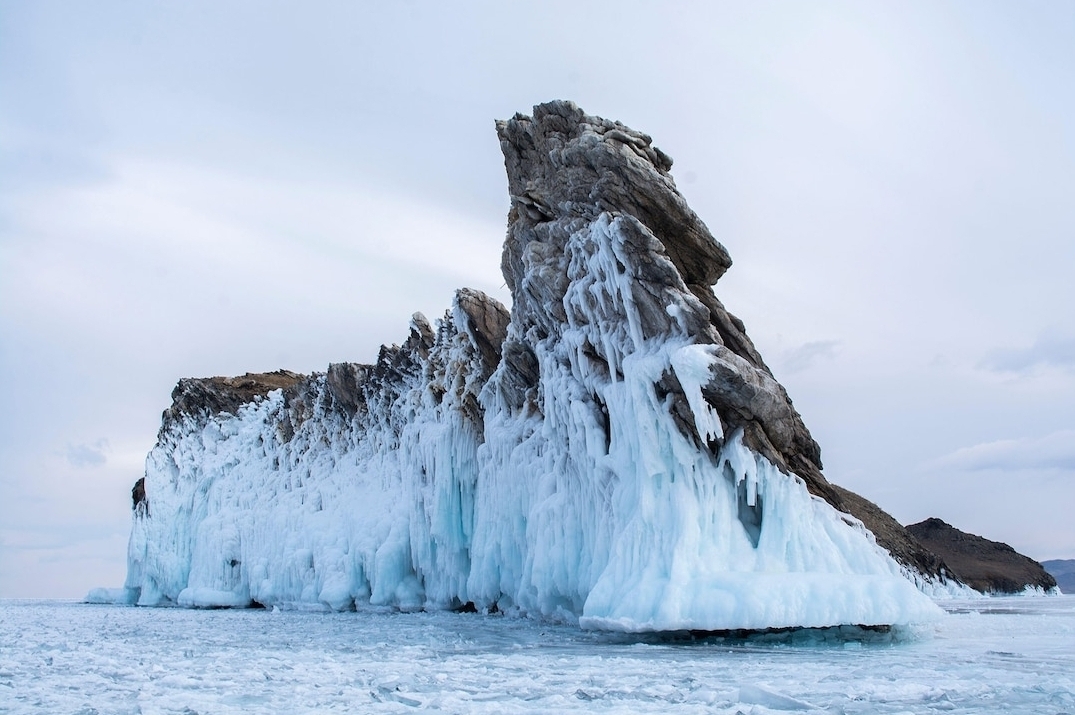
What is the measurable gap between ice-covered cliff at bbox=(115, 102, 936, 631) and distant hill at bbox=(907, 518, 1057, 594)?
5614 centimetres

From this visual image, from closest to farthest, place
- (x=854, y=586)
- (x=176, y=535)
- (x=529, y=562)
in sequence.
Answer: (x=854, y=586)
(x=529, y=562)
(x=176, y=535)

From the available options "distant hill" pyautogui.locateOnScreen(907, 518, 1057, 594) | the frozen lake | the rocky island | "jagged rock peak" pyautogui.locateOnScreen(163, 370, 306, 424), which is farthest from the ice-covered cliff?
"distant hill" pyautogui.locateOnScreen(907, 518, 1057, 594)

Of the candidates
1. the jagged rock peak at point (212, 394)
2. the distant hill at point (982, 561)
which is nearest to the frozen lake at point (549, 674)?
the jagged rock peak at point (212, 394)

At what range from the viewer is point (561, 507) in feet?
68.8

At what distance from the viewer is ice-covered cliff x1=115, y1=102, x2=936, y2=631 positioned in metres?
15.3

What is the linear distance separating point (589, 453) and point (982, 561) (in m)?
75.7

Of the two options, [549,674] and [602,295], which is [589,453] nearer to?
[602,295]

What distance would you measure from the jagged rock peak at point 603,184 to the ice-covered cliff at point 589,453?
51 mm

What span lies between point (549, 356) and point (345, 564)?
53.7ft

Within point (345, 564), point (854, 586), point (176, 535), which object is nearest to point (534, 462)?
point (854, 586)

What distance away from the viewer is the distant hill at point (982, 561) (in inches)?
2901

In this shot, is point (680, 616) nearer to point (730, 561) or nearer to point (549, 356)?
point (730, 561)

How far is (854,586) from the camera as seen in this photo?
1405 cm

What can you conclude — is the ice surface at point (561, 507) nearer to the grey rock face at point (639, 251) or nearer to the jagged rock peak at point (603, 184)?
the grey rock face at point (639, 251)
